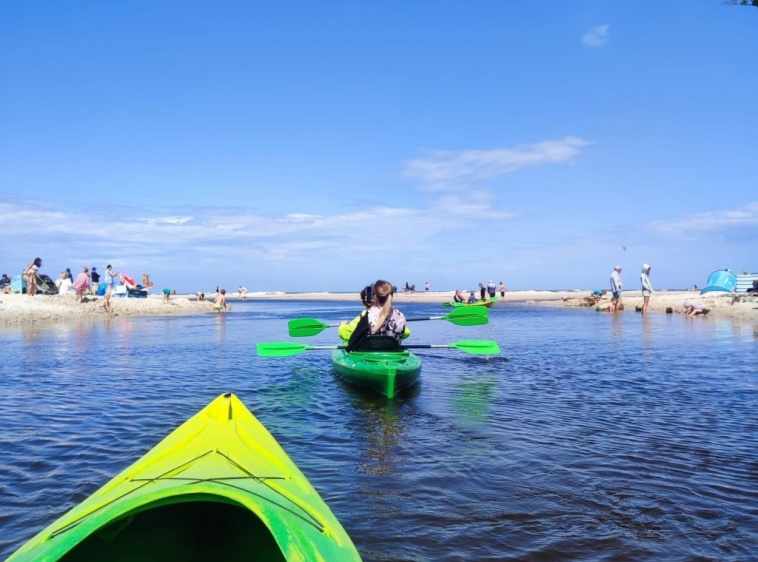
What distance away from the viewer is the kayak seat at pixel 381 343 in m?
9.80

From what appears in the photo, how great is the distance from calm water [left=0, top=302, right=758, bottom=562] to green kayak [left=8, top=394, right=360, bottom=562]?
0.85 metres

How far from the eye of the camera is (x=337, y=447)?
6363 millimetres

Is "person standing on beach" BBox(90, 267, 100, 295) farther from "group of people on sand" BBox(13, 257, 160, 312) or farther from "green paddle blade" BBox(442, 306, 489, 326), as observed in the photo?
"green paddle blade" BBox(442, 306, 489, 326)

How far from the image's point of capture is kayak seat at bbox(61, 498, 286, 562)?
3.26 metres

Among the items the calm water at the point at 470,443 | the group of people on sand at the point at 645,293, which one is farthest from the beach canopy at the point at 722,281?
the calm water at the point at 470,443

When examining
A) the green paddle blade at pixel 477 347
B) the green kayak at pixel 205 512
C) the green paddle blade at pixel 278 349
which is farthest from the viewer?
the green paddle blade at pixel 477 347

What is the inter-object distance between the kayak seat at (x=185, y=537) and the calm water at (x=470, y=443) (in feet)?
2.53

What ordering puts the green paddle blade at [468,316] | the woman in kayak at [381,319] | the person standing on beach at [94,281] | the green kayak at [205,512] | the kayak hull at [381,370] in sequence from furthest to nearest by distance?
1. the person standing on beach at [94,281]
2. the green paddle blade at [468,316]
3. the woman in kayak at [381,319]
4. the kayak hull at [381,370]
5. the green kayak at [205,512]

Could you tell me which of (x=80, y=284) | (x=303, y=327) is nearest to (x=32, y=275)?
(x=80, y=284)

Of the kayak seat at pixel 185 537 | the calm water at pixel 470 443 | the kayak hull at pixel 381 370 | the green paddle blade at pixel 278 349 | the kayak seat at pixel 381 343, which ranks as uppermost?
the kayak seat at pixel 381 343

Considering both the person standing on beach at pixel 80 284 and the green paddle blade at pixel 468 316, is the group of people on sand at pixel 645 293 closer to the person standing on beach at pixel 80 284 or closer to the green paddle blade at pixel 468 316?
the green paddle blade at pixel 468 316

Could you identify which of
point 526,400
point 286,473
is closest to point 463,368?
point 526,400

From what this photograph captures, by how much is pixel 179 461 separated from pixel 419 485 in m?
2.29

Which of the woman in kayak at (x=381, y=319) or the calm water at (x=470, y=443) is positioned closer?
the calm water at (x=470, y=443)
